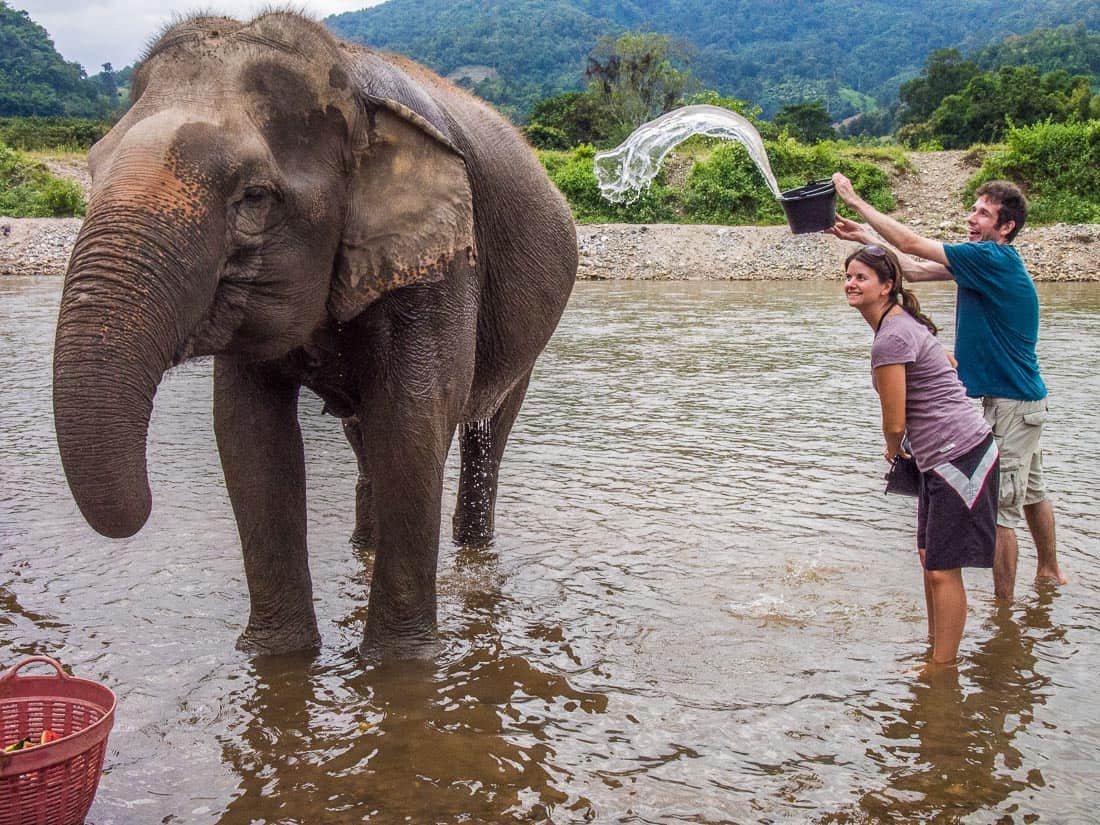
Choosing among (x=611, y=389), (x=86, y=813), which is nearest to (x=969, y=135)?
(x=611, y=389)

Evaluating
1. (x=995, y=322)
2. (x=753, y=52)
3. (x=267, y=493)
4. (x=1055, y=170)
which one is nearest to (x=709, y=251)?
(x=1055, y=170)

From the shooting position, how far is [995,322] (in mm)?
4879

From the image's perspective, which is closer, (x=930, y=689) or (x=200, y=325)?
(x=200, y=325)

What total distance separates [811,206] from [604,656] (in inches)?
78.3

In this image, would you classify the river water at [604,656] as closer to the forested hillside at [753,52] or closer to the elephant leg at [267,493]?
the elephant leg at [267,493]

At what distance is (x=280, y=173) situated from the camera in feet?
11.2

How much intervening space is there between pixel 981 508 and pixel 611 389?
270 inches

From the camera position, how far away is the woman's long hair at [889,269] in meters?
4.16

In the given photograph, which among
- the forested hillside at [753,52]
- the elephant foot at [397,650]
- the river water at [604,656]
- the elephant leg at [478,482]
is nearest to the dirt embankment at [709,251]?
the river water at [604,656]

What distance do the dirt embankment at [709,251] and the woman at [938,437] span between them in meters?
21.5

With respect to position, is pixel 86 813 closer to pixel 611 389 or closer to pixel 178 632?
pixel 178 632

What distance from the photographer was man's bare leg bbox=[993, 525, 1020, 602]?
16.3ft

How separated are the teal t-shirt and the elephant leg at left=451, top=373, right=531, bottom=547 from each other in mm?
2266

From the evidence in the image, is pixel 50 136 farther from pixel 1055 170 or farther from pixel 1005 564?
pixel 1005 564
